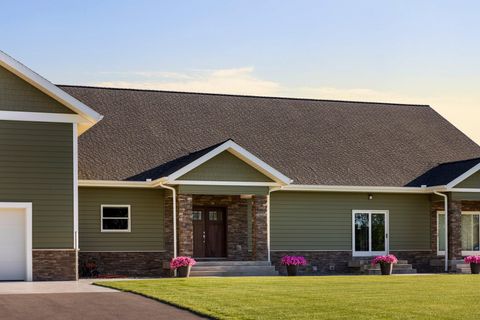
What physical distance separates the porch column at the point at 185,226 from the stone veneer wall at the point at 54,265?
4358mm

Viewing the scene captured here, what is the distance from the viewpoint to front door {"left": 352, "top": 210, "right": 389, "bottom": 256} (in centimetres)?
3422

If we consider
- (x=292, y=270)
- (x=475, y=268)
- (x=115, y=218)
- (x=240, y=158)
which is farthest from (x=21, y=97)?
(x=475, y=268)

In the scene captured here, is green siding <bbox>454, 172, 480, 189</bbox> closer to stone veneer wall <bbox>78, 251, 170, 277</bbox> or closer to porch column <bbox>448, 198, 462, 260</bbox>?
porch column <bbox>448, 198, 462, 260</bbox>

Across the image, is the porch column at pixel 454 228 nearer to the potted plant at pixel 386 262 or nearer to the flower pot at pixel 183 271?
the potted plant at pixel 386 262

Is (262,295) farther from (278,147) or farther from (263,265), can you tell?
(278,147)

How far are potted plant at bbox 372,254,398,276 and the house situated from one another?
190 centimetres

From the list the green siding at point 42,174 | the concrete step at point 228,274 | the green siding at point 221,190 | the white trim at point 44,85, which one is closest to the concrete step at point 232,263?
the concrete step at point 228,274

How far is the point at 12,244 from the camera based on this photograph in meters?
27.0

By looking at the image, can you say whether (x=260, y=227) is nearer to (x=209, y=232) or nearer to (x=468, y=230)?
(x=209, y=232)

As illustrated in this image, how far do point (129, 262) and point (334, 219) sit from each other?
7.90 meters

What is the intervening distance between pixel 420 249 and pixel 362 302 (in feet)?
56.6

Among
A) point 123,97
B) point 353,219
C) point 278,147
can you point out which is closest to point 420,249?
point 353,219

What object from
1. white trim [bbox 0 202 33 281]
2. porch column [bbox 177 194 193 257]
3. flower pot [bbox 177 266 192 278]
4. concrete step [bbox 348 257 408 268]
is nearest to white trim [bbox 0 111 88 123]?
white trim [bbox 0 202 33 281]

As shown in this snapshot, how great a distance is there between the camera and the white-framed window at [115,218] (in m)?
31.0
